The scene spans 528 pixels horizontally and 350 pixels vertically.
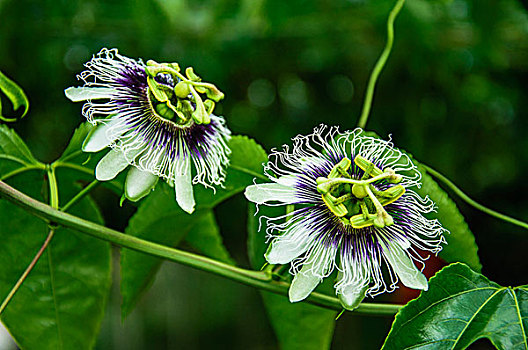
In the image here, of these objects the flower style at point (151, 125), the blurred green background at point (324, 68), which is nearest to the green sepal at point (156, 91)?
the flower style at point (151, 125)

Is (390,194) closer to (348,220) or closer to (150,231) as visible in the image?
(348,220)

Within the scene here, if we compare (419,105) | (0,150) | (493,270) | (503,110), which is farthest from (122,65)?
(493,270)

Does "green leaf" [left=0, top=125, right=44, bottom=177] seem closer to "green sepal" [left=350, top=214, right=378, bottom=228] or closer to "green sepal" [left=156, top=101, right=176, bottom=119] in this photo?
"green sepal" [left=156, top=101, right=176, bottom=119]

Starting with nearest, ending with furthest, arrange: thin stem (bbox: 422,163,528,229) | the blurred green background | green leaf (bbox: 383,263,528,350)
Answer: green leaf (bbox: 383,263,528,350)
thin stem (bbox: 422,163,528,229)
the blurred green background

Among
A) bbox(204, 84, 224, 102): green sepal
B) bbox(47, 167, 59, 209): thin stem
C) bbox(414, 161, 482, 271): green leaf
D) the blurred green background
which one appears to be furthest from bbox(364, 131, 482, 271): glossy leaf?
the blurred green background

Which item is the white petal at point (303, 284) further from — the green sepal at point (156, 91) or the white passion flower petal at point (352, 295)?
→ the green sepal at point (156, 91)

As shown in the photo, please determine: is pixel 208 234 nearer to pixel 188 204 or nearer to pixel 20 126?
pixel 188 204

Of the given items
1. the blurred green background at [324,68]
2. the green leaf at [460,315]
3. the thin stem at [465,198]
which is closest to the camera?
the green leaf at [460,315]
